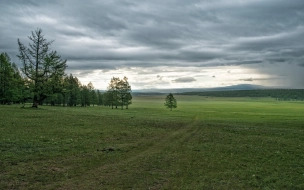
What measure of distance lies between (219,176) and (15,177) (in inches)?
442

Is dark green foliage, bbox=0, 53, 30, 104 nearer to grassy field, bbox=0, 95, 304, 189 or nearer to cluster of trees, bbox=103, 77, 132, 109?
cluster of trees, bbox=103, 77, 132, 109

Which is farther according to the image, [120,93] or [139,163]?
[120,93]

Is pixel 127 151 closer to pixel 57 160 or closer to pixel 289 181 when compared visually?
pixel 57 160

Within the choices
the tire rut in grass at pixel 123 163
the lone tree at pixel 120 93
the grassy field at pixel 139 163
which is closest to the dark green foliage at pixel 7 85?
the lone tree at pixel 120 93

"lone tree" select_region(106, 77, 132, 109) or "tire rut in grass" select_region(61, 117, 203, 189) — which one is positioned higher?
"lone tree" select_region(106, 77, 132, 109)

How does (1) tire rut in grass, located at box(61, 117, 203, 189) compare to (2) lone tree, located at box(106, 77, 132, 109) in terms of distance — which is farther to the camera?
(2) lone tree, located at box(106, 77, 132, 109)

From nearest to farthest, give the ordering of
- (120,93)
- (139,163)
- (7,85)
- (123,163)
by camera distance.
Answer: (123,163) < (139,163) < (7,85) < (120,93)

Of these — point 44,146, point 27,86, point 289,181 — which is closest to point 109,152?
point 44,146

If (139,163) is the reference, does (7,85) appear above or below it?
above

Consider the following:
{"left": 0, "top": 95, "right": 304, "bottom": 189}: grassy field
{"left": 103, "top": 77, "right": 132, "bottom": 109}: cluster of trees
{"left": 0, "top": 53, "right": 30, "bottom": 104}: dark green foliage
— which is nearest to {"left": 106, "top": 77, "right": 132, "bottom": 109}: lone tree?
{"left": 103, "top": 77, "right": 132, "bottom": 109}: cluster of trees

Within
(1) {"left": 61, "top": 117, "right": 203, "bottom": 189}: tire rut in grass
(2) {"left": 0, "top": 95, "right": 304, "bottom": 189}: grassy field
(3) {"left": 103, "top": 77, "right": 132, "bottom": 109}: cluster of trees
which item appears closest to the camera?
(1) {"left": 61, "top": 117, "right": 203, "bottom": 189}: tire rut in grass

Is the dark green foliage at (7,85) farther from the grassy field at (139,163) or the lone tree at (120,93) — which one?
the grassy field at (139,163)

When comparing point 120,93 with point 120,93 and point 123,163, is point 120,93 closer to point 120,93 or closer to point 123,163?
point 120,93

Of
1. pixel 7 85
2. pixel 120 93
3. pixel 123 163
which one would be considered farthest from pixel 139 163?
pixel 120 93
